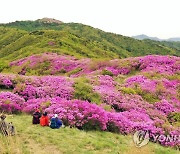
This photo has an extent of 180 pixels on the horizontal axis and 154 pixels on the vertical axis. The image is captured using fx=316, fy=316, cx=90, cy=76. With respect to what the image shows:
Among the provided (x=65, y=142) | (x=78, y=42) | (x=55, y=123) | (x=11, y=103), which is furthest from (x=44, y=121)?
(x=78, y=42)

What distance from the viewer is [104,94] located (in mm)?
24906

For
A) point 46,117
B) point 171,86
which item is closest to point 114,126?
point 46,117

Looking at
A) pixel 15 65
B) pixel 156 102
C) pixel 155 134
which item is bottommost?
pixel 155 134

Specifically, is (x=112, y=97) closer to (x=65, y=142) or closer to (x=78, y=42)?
(x=65, y=142)

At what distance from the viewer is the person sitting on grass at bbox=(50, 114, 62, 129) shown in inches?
690

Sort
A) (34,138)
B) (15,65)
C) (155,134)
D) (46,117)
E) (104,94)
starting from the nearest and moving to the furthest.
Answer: (34,138), (46,117), (155,134), (104,94), (15,65)

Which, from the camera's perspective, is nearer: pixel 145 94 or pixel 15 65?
pixel 145 94

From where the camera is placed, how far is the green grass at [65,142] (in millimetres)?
14023

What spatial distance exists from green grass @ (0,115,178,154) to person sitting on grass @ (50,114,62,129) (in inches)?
11.3

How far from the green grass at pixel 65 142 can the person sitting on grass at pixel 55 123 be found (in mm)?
287

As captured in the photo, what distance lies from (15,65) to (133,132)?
36.8 m

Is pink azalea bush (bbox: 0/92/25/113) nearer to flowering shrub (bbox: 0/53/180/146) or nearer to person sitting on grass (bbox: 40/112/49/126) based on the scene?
flowering shrub (bbox: 0/53/180/146)

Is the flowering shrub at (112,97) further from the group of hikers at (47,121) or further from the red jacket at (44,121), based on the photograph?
the red jacket at (44,121)

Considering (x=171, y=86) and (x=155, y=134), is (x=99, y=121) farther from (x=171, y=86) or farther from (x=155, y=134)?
(x=171, y=86)
